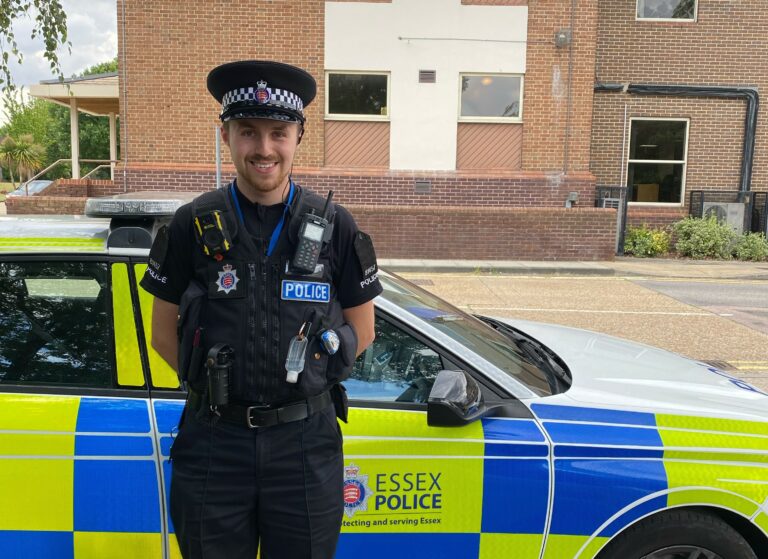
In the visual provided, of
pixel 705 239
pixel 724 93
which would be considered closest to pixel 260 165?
pixel 705 239

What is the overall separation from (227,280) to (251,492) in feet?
1.88

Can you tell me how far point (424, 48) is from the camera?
50.6 feet

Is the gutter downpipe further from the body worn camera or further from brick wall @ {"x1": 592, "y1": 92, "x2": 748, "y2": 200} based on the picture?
the body worn camera

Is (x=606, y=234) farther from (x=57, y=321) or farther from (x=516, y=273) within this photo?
(x=57, y=321)

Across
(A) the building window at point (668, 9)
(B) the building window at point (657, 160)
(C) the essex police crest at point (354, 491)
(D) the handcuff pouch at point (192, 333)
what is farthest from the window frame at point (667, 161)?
(D) the handcuff pouch at point (192, 333)

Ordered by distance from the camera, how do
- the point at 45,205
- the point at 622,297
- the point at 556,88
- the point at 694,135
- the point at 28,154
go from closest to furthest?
1. the point at 622,297
2. the point at 45,205
3. the point at 556,88
4. the point at 694,135
5. the point at 28,154

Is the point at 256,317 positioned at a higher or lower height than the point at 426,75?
lower

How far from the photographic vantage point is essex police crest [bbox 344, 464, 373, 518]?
90.5 inches

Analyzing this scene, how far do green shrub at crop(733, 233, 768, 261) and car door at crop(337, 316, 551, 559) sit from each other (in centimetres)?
1542

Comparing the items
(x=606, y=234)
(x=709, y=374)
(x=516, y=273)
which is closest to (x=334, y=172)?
(x=516, y=273)

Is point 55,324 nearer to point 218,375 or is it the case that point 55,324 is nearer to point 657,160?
point 218,375

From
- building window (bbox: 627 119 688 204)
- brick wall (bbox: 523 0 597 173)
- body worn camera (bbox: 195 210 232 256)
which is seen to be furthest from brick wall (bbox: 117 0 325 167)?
body worn camera (bbox: 195 210 232 256)

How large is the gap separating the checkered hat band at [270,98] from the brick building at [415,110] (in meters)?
12.8

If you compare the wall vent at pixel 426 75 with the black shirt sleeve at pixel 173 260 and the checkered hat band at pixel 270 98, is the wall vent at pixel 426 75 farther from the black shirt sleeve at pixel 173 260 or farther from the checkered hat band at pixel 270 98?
the black shirt sleeve at pixel 173 260
